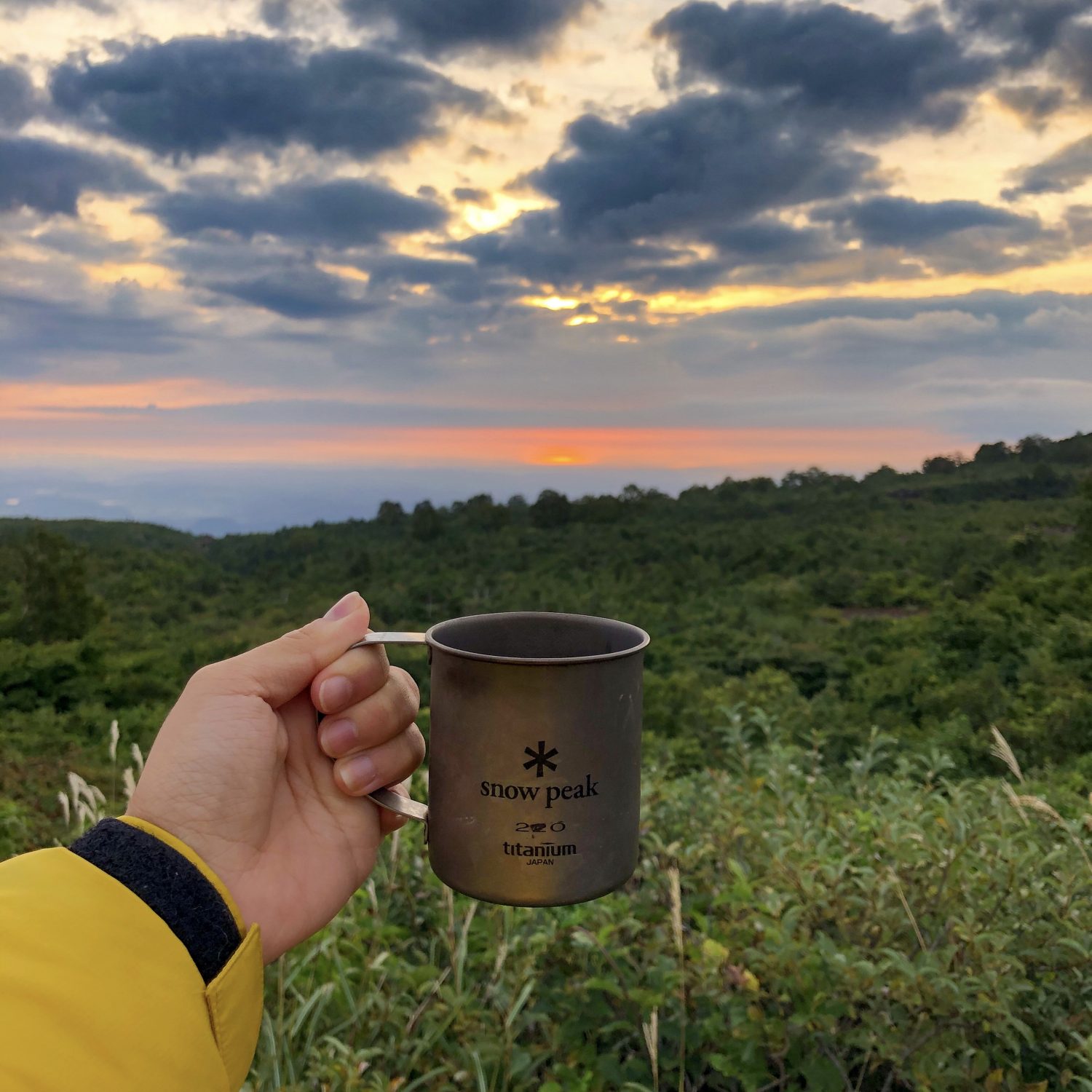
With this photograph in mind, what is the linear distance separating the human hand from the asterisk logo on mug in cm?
43

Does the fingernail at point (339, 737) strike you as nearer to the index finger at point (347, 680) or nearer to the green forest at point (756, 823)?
the index finger at point (347, 680)

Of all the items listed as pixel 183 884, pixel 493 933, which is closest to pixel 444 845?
pixel 183 884

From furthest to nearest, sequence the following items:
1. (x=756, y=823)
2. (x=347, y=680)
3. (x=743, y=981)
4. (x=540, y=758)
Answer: (x=756, y=823), (x=743, y=981), (x=347, y=680), (x=540, y=758)

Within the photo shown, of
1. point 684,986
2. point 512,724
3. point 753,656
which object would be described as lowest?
point 753,656

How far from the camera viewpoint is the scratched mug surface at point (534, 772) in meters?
1.33

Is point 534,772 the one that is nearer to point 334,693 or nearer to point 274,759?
point 334,693

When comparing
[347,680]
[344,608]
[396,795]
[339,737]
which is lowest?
[396,795]

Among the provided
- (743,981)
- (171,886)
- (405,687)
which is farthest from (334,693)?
(743,981)

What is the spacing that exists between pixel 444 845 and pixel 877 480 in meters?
27.3

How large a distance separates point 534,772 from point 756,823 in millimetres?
2167

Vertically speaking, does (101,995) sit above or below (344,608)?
below

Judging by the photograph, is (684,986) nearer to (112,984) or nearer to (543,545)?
(112,984)

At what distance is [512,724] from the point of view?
1.34m

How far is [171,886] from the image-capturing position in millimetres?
1391
